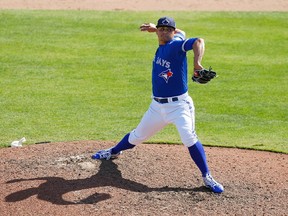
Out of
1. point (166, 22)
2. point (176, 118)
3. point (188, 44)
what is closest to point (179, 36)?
point (166, 22)

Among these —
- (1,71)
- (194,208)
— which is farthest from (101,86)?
(194,208)

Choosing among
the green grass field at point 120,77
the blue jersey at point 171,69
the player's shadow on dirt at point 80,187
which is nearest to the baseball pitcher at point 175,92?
Answer: the blue jersey at point 171,69

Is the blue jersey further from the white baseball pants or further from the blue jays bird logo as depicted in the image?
the white baseball pants

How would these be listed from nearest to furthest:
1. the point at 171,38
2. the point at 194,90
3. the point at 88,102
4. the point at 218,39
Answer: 1. the point at 171,38
2. the point at 88,102
3. the point at 194,90
4. the point at 218,39

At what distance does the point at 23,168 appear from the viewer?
26.8ft

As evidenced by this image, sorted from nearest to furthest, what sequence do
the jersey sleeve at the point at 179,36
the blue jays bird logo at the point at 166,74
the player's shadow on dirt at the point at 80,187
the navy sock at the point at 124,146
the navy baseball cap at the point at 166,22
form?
the player's shadow on dirt at the point at 80,187 < the navy baseball cap at the point at 166,22 < the blue jays bird logo at the point at 166,74 < the jersey sleeve at the point at 179,36 < the navy sock at the point at 124,146

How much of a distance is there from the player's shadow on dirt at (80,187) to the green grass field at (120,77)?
76.0 inches

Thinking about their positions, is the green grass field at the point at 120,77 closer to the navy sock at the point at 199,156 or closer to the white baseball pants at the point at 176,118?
the white baseball pants at the point at 176,118

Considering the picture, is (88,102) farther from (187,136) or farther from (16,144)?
(187,136)

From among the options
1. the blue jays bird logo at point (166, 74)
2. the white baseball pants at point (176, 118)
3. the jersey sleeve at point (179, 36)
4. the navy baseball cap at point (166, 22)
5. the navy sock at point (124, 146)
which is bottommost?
the navy sock at point (124, 146)

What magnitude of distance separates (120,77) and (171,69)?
17.8ft

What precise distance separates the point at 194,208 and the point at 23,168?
2.21 meters

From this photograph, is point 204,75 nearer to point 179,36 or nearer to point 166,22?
point 166,22

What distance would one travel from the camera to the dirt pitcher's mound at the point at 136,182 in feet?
23.3
